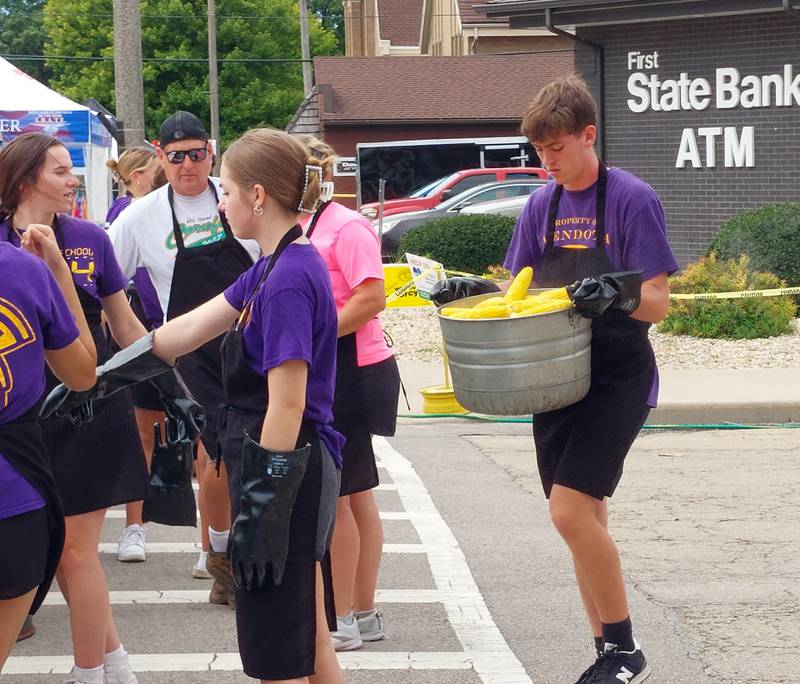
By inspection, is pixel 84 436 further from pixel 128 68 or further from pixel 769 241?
pixel 128 68

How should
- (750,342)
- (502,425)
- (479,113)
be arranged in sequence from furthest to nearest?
1. (479,113)
2. (750,342)
3. (502,425)

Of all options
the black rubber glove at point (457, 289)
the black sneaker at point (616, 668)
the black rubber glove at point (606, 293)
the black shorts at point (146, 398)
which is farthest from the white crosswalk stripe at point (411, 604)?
the black rubber glove at point (606, 293)

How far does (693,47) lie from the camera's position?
1959 cm

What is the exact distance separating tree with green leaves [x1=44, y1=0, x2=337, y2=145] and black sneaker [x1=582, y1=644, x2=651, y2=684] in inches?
1953

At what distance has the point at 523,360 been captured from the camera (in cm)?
429

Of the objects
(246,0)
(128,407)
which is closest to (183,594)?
(128,407)

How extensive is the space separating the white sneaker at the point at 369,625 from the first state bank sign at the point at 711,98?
Result: 1499 centimetres

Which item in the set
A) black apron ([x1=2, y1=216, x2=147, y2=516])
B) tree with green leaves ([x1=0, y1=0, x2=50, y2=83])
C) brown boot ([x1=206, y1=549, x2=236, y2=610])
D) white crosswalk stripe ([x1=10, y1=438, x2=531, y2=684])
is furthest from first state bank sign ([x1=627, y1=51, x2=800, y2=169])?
tree with green leaves ([x1=0, y1=0, x2=50, y2=83])

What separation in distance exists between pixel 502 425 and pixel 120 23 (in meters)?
Result: 9.00

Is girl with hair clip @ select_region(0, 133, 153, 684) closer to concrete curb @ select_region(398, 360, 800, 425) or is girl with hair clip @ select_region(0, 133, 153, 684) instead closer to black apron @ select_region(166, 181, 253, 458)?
black apron @ select_region(166, 181, 253, 458)

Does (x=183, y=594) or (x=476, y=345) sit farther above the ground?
(x=476, y=345)

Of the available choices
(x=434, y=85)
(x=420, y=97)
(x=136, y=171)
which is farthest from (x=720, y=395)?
(x=434, y=85)

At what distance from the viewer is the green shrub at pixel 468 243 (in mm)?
20891

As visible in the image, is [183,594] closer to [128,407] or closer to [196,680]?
[196,680]
